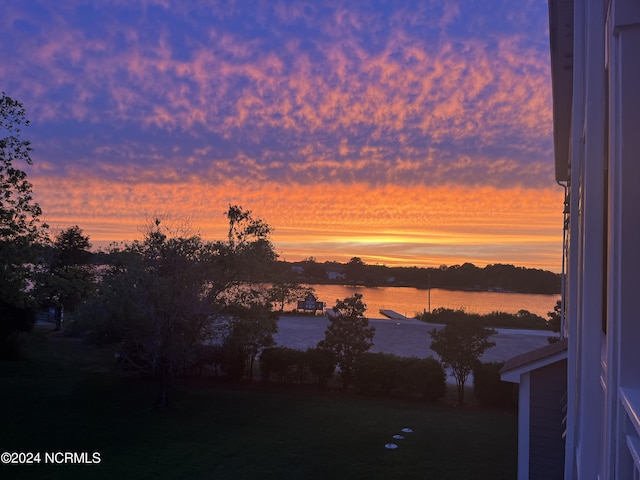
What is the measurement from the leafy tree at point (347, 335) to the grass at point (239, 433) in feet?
3.68

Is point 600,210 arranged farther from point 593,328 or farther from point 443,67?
point 443,67

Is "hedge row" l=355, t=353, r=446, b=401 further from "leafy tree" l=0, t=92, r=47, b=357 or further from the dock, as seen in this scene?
the dock

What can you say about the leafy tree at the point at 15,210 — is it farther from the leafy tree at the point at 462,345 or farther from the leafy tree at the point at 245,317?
the leafy tree at the point at 462,345

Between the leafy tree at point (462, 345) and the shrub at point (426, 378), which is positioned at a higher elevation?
the leafy tree at point (462, 345)

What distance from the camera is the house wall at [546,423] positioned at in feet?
19.4

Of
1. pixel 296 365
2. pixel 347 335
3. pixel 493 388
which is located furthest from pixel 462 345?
pixel 296 365

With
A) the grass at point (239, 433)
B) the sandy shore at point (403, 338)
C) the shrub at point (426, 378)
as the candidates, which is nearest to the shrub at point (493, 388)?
the grass at point (239, 433)

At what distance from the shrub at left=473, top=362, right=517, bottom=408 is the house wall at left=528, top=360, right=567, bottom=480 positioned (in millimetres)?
7296

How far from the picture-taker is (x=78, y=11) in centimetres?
1046

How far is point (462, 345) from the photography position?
541 inches

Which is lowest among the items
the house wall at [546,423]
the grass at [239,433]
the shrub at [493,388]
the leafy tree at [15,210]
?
the grass at [239,433]

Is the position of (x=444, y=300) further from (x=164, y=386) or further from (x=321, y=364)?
(x=164, y=386)

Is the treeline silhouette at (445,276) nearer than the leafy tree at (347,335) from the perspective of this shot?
No

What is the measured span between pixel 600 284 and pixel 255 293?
1134 cm
